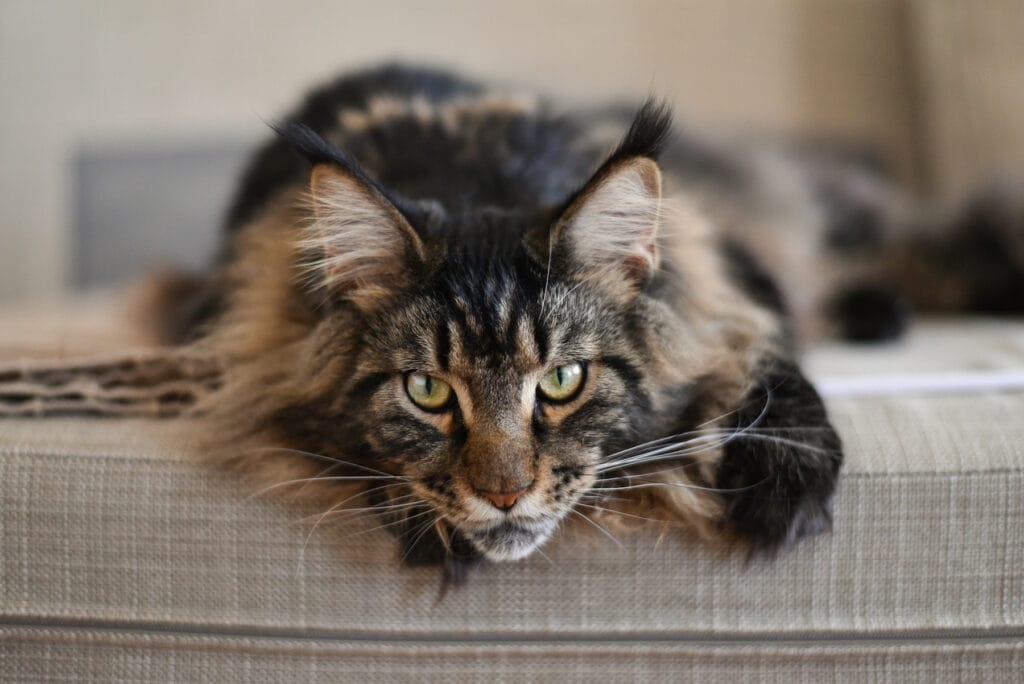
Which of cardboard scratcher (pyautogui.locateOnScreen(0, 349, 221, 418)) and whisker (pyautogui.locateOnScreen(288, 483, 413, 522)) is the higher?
cardboard scratcher (pyautogui.locateOnScreen(0, 349, 221, 418))

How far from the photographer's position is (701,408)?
3.78 ft

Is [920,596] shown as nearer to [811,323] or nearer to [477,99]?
[811,323]

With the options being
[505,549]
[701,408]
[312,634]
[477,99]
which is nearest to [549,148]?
[477,99]

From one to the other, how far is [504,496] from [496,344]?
180mm

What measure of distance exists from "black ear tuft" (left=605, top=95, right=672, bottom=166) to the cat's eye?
33cm

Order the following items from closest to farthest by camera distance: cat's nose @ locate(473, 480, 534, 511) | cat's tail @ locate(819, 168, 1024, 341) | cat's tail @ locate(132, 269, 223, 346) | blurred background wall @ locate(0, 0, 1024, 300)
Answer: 1. cat's nose @ locate(473, 480, 534, 511)
2. cat's tail @ locate(132, 269, 223, 346)
3. cat's tail @ locate(819, 168, 1024, 341)
4. blurred background wall @ locate(0, 0, 1024, 300)

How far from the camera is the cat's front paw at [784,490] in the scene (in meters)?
1.04

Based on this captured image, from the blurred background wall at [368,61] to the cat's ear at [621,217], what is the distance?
1.32 metres

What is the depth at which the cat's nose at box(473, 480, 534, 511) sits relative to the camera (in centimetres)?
97

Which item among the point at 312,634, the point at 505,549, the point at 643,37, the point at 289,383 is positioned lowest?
the point at 312,634

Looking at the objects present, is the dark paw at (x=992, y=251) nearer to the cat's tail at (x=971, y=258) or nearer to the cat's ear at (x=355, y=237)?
the cat's tail at (x=971, y=258)

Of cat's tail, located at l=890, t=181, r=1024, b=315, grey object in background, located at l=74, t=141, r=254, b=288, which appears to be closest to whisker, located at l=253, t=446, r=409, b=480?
cat's tail, located at l=890, t=181, r=1024, b=315

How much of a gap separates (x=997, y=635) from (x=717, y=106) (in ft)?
6.55

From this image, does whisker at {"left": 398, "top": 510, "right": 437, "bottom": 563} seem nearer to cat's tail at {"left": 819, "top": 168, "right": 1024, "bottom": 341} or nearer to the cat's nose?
the cat's nose
